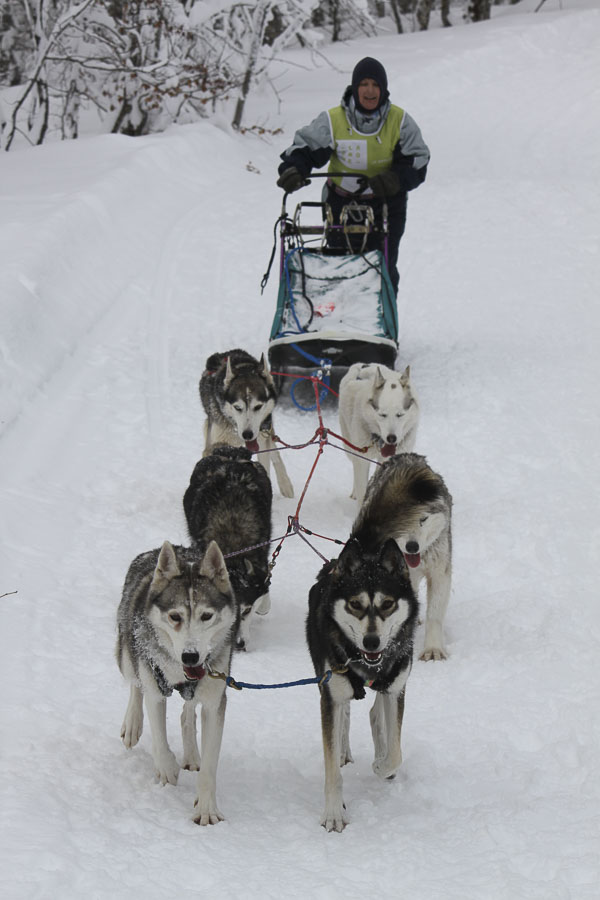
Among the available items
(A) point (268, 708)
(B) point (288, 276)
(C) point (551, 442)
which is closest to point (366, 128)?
(B) point (288, 276)

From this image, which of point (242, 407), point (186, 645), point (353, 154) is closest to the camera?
point (186, 645)

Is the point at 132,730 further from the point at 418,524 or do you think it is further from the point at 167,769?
the point at 418,524

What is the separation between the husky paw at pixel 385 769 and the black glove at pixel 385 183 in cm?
A: 426

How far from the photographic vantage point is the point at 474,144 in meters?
14.1

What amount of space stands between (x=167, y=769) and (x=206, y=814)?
0.22 m

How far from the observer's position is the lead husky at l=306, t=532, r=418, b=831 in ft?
9.39

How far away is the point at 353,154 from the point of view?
6773mm

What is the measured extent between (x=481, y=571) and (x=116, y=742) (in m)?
2.10

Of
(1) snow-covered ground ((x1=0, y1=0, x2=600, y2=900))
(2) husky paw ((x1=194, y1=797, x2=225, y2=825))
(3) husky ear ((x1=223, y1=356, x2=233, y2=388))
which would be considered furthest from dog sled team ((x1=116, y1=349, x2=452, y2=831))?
(3) husky ear ((x1=223, y1=356, x2=233, y2=388))

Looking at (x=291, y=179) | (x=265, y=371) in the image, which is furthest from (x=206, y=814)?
(x=291, y=179)

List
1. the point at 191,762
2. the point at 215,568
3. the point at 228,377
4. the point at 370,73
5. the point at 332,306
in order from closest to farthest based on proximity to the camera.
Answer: the point at 215,568 → the point at 191,762 → the point at 228,377 → the point at 370,73 → the point at 332,306

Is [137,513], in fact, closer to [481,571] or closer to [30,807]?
[481,571]

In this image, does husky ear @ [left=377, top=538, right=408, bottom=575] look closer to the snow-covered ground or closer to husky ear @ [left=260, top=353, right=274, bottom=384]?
the snow-covered ground

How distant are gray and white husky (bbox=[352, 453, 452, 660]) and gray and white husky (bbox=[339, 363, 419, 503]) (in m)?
0.75
